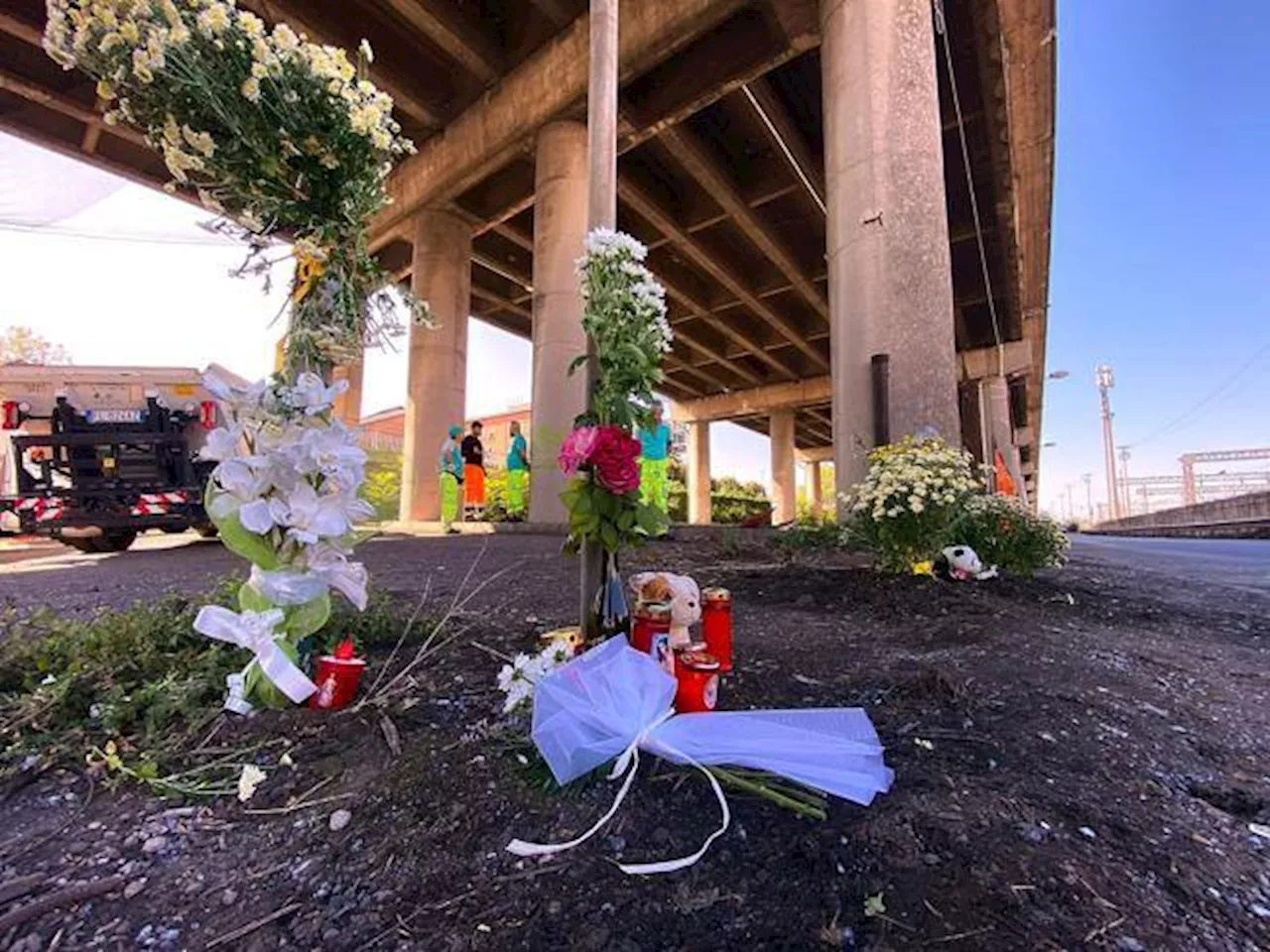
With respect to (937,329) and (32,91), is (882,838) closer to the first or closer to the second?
(937,329)

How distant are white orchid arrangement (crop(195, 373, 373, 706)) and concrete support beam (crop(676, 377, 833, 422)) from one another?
883 inches

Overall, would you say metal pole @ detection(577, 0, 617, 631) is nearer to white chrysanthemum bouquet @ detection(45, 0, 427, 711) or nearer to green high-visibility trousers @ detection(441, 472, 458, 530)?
white chrysanthemum bouquet @ detection(45, 0, 427, 711)

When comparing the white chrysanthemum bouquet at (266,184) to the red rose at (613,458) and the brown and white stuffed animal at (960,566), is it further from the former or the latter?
the brown and white stuffed animal at (960,566)

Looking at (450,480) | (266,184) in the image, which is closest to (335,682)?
(266,184)

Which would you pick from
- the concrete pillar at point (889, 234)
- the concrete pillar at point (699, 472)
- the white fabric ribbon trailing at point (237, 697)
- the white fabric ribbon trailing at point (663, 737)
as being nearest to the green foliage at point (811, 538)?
the concrete pillar at point (889, 234)

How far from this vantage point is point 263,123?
168cm

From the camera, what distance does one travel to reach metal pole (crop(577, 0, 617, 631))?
195 cm

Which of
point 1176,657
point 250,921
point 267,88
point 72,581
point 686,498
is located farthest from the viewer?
point 686,498

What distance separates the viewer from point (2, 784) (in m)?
1.35

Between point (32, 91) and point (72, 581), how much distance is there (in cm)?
934

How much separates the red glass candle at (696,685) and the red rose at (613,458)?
1.72ft

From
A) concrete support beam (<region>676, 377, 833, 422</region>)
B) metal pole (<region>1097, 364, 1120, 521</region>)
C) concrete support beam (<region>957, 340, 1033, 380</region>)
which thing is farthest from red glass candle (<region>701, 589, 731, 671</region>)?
metal pole (<region>1097, 364, 1120, 521</region>)

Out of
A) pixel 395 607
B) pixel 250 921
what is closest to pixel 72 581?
pixel 395 607

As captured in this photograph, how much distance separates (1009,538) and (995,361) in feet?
56.3
